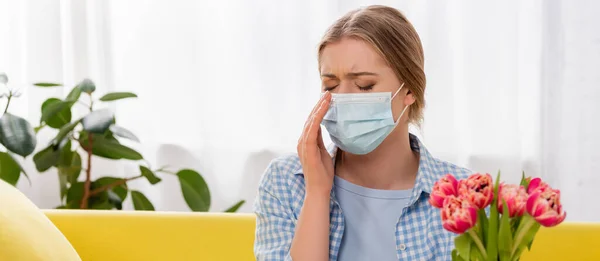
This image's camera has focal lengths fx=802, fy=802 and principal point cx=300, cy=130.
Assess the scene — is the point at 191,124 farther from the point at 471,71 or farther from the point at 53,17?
the point at 471,71

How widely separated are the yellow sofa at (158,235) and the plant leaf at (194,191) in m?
0.67

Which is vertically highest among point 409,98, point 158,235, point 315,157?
point 409,98

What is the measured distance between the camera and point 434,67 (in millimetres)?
2838

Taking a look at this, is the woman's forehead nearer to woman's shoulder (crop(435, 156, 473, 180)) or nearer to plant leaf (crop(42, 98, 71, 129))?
woman's shoulder (crop(435, 156, 473, 180))

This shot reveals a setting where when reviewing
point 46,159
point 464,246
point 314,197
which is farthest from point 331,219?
point 46,159

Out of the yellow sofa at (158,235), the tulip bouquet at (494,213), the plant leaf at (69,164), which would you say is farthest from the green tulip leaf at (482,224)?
the plant leaf at (69,164)

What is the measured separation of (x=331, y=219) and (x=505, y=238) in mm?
659

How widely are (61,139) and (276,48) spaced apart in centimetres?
82

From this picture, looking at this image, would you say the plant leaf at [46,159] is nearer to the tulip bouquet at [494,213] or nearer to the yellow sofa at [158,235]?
the yellow sofa at [158,235]

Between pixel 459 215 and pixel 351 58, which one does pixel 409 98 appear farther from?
pixel 459 215

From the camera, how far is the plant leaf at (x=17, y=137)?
95.6 inches

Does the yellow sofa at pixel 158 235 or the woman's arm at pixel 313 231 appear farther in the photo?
the yellow sofa at pixel 158 235

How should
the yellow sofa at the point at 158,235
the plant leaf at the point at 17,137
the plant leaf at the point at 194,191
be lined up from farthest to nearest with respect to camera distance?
the plant leaf at the point at 194,191 → the plant leaf at the point at 17,137 → the yellow sofa at the point at 158,235

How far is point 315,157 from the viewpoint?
1639 mm
